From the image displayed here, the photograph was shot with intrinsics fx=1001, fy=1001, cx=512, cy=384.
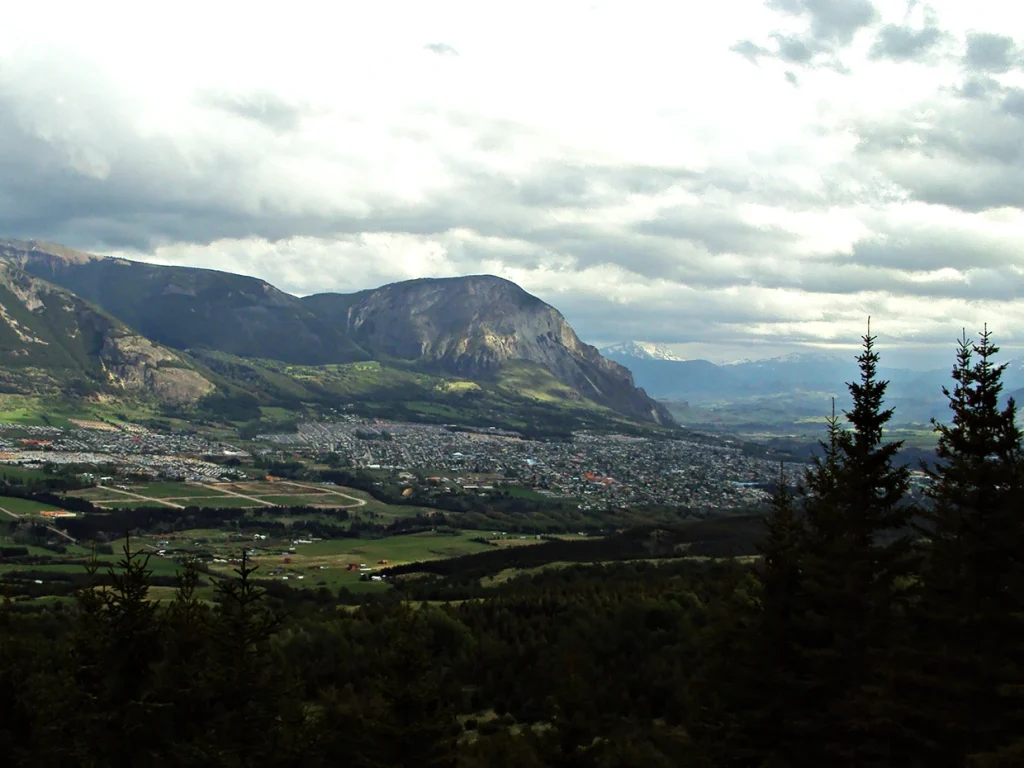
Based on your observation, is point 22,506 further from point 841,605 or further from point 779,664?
point 841,605

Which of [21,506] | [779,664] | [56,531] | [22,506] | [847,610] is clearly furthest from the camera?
[22,506]

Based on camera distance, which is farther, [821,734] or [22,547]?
[22,547]

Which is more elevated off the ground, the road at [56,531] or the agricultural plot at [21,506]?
the agricultural plot at [21,506]

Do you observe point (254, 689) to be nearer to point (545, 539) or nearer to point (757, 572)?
point (757, 572)

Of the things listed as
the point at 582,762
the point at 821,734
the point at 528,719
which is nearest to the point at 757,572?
the point at 821,734

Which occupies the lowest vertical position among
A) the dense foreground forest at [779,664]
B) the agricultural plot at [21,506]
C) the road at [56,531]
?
the road at [56,531]

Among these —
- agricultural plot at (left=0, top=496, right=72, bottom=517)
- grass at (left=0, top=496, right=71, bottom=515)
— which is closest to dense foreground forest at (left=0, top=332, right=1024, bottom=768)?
agricultural plot at (left=0, top=496, right=72, bottom=517)

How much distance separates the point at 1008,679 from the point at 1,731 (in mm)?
28475

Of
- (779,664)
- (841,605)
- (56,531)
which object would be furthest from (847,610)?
(56,531)

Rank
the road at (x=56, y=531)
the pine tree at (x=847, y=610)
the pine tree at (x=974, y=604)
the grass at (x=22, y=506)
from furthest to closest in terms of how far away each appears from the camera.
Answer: the grass at (x=22, y=506) → the road at (x=56, y=531) → the pine tree at (x=847, y=610) → the pine tree at (x=974, y=604)

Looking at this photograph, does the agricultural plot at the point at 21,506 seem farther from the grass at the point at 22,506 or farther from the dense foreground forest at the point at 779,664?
the dense foreground forest at the point at 779,664

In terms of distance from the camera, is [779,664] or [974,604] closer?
[974,604]

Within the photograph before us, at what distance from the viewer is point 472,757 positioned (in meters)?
39.9

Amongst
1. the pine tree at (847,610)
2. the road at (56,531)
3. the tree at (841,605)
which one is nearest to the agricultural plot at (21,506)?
the road at (56,531)
